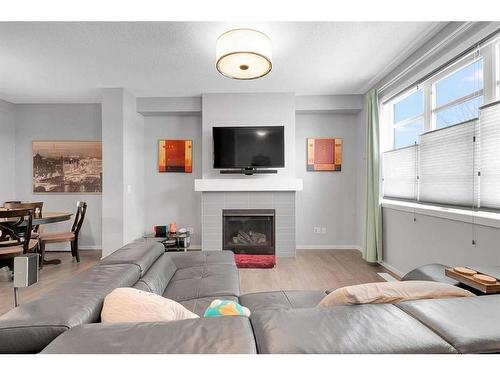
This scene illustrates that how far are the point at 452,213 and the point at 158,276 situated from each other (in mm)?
2486

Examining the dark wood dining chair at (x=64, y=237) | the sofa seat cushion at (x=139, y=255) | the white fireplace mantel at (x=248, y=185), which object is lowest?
the dark wood dining chair at (x=64, y=237)

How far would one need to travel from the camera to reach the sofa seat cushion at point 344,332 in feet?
2.06

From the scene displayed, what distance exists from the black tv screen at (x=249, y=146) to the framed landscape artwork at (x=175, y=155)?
0.80 m

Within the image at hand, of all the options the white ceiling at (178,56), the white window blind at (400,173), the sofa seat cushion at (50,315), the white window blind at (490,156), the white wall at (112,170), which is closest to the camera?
the sofa seat cushion at (50,315)

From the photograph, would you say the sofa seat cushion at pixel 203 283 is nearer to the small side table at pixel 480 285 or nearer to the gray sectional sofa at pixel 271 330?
the gray sectional sofa at pixel 271 330

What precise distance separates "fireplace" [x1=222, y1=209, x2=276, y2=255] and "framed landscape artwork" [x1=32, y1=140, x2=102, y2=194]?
2.48 metres

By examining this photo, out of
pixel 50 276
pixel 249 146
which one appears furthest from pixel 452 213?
pixel 50 276

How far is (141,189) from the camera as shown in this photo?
443 cm

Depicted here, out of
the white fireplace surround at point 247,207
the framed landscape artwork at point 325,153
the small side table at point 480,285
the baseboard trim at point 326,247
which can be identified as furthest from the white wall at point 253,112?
the small side table at point 480,285

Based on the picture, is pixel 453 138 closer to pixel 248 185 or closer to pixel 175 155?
pixel 248 185

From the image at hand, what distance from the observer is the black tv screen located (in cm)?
386

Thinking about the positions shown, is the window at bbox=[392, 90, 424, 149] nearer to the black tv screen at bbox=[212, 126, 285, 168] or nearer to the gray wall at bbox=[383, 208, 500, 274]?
the gray wall at bbox=[383, 208, 500, 274]

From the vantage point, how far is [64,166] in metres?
4.40
